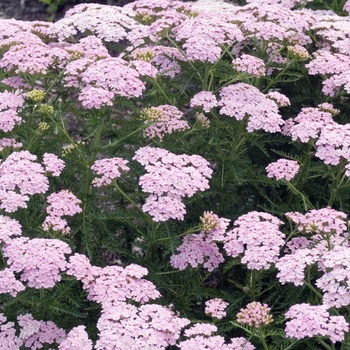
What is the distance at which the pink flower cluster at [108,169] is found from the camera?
3592 mm

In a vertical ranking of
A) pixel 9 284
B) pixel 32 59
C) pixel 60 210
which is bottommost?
pixel 9 284

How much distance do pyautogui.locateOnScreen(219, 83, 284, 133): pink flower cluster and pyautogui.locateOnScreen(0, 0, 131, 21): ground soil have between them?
6.17 meters

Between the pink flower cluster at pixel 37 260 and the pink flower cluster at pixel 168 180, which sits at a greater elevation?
the pink flower cluster at pixel 168 180

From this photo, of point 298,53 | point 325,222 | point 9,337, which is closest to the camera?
point 9,337

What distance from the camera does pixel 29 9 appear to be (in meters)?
10.3

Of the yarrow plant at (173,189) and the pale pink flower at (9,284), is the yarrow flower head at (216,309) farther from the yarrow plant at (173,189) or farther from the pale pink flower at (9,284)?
the pale pink flower at (9,284)

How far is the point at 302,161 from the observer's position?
14.1ft

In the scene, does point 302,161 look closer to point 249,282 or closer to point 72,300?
point 249,282

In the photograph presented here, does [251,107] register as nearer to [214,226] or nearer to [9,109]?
[214,226]

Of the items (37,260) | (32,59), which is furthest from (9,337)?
(32,59)

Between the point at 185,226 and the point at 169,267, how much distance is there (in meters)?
0.24

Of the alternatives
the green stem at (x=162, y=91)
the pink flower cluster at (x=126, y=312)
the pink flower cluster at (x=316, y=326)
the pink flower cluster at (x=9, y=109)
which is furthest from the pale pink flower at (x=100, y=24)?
the pink flower cluster at (x=316, y=326)

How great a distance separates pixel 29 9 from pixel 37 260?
7788 millimetres

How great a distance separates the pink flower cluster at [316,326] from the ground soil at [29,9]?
300 inches
